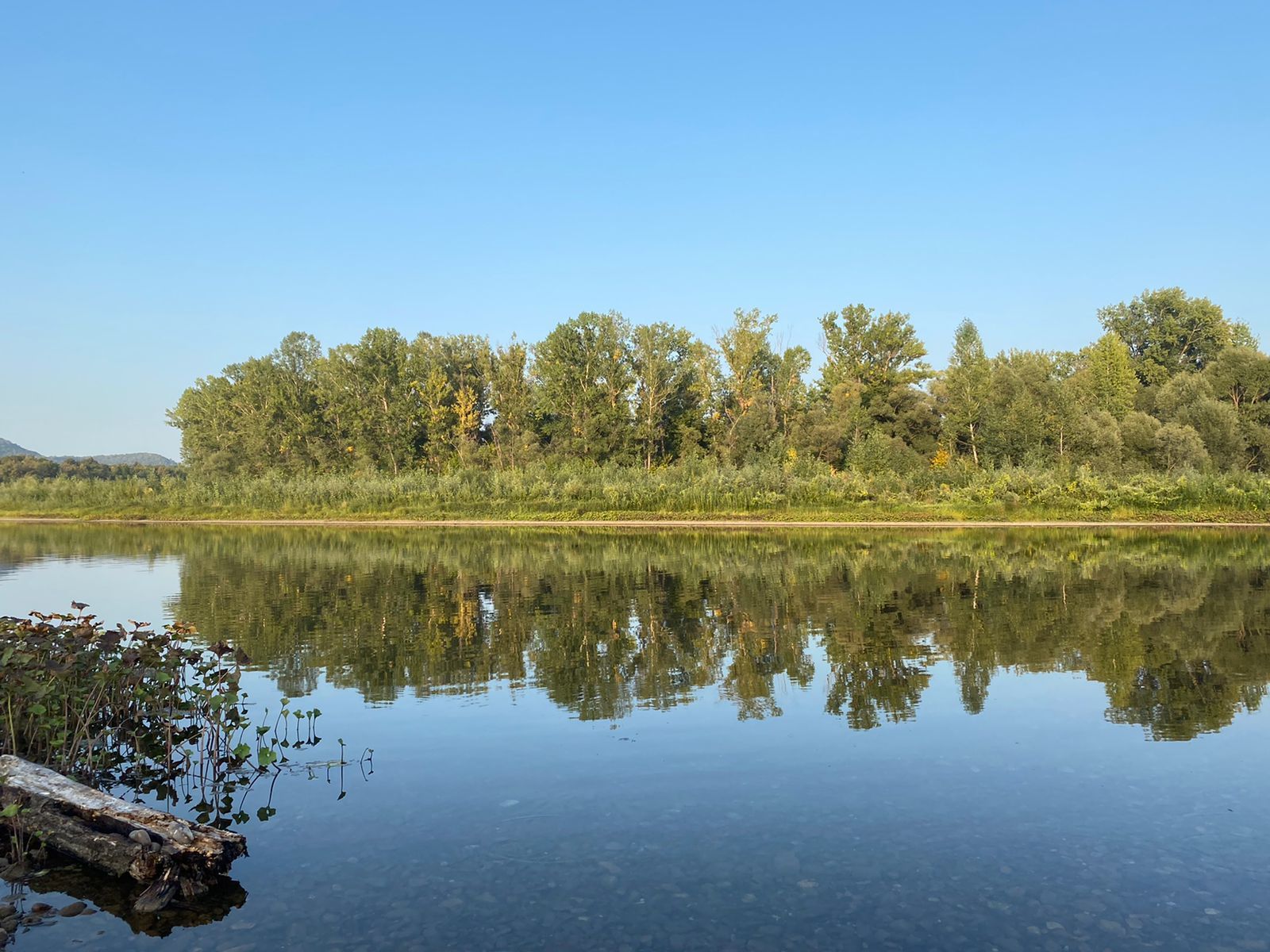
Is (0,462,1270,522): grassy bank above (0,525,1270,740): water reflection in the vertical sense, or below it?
above

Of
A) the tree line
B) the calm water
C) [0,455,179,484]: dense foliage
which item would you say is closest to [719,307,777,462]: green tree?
the tree line

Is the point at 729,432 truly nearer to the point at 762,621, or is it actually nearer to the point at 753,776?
the point at 762,621

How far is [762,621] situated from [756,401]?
54335 millimetres

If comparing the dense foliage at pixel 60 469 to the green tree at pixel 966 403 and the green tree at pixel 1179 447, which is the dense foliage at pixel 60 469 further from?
the green tree at pixel 1179 447

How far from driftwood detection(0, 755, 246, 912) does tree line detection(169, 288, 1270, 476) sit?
180 ft

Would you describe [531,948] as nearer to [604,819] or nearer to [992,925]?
[604,819]

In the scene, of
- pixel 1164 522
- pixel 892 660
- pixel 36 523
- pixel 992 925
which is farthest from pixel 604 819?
pixel 36 523

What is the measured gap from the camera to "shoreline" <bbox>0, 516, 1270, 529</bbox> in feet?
147

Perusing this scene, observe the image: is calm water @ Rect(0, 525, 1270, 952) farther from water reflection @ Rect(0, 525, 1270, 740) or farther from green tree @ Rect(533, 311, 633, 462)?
green tree @ Rect(533, 311, 633, 462)

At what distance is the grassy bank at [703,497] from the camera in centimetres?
4712

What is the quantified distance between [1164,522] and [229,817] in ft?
160

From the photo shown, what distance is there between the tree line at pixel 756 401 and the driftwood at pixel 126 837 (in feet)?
180

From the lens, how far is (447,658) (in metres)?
15.0

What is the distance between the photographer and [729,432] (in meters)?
69.9
